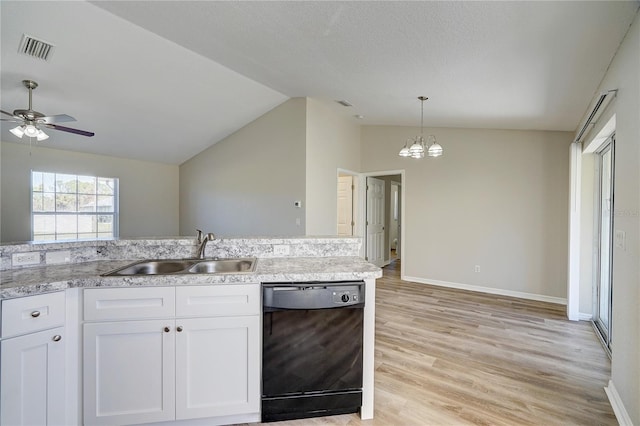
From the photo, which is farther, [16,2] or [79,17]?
[79,17]

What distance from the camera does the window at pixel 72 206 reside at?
16.1 ft

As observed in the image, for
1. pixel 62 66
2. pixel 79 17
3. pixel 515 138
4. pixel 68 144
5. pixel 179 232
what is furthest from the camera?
pixel 179 232

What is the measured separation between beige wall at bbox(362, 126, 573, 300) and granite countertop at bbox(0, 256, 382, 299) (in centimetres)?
350

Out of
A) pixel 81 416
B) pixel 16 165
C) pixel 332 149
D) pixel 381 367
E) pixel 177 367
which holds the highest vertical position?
pixel 332 149

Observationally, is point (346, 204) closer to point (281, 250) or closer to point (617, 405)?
point (281, 250)

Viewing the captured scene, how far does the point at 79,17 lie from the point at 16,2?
0.40m

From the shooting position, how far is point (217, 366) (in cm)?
163

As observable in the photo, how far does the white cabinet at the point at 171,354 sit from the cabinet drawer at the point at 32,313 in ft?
0.37

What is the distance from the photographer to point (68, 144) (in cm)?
492

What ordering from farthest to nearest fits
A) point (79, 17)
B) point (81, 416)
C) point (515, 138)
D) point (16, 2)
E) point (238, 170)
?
point (238, 170) → point (515, 138) → point (79, 17) → point (16, 2) → point (81, 416)

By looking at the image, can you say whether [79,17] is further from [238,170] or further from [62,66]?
[238,170]

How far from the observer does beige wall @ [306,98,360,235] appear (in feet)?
14.8

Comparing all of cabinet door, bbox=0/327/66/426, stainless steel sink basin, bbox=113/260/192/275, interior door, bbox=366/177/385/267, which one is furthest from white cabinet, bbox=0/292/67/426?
interior door, bbox=366/177/385/267

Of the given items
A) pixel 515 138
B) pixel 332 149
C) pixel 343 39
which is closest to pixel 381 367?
pixel 343 39
